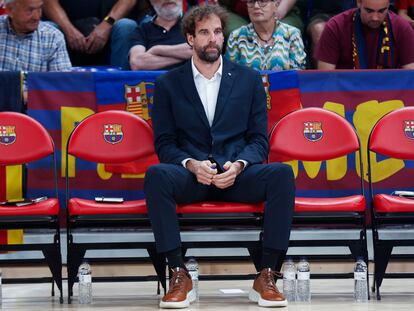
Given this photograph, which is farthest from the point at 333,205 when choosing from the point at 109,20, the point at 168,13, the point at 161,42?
the point at 109,20

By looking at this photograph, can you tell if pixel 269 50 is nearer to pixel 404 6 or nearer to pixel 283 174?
pixel 404 6

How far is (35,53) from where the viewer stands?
7.47 metres

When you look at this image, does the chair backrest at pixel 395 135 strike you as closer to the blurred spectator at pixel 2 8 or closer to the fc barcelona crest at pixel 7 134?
the fc barcelona crest at pixel 7 134

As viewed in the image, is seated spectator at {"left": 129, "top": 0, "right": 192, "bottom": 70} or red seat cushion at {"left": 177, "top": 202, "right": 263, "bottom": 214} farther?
seated spectator at {"left": 129, "top": 0, "right": 192, "bottom": 70}

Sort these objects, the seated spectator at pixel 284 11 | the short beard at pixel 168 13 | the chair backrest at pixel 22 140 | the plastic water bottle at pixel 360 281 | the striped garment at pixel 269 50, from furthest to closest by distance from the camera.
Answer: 1. the seated spectator at pixel 284 11
2. the short beard at pixel 168 13
3. the striped garment at pixel 269 50
4. the chair backrest at pixel 22 140
5. the plastic water bottle at pixel 360 281

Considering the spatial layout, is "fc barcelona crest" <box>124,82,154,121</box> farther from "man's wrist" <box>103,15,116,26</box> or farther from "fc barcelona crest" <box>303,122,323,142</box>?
"man's wrist" <box>103,15,116,26</box>

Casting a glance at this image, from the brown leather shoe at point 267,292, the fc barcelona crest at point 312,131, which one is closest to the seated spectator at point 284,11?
the fc barcelona crest at point 312,131

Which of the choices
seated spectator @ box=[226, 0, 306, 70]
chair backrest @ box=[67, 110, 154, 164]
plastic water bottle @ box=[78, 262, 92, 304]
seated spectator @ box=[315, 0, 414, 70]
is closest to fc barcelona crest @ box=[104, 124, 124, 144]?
chair backrest @ box=[67, 110, 154, 164]

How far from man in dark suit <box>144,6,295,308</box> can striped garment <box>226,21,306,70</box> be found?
1081 millimetres

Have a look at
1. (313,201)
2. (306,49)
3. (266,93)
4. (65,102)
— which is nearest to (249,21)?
(306,49)

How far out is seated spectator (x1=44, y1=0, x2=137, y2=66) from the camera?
8164 mm

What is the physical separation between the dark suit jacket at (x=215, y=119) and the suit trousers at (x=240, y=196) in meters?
0.26

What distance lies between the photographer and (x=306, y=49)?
8.14 m

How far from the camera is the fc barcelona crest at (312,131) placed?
6270mm
